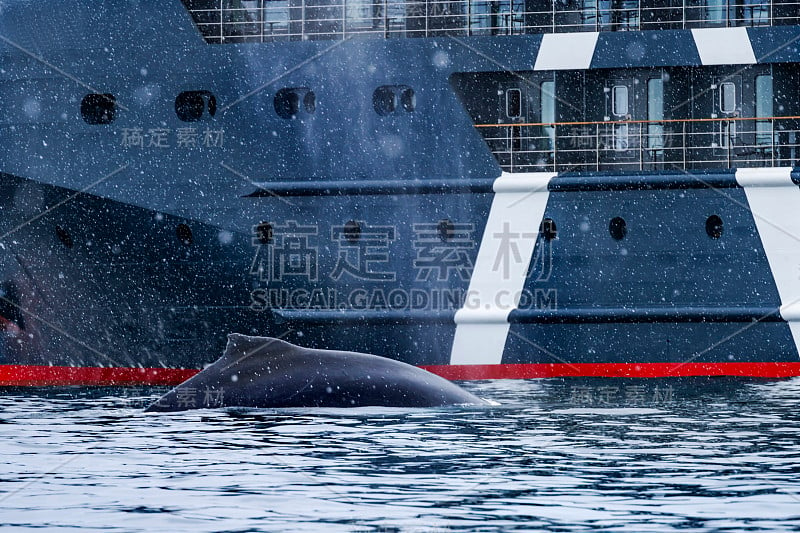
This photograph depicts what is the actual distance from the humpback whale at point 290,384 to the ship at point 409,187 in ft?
15.3


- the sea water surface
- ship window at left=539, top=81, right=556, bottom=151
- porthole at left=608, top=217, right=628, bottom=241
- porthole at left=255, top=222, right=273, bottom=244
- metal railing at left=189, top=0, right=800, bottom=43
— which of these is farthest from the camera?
metal railing at left=189, top=0, right=800, bottom=43

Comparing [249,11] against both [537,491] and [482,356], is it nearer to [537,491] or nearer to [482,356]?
[482,356]

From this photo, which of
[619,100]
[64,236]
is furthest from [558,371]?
[64,236]

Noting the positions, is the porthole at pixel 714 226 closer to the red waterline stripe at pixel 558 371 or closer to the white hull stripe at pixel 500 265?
the red waterline stripe at pixel 558 371

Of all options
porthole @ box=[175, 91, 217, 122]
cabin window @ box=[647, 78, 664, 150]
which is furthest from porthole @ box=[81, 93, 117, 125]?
cabin window @ box=[647, 78, 664, 150]

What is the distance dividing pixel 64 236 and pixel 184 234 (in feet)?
6.13

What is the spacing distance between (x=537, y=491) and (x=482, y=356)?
9.84 m

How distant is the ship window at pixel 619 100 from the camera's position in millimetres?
18453

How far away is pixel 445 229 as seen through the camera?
17.9m

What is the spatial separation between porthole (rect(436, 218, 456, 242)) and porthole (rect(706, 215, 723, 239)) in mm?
3375

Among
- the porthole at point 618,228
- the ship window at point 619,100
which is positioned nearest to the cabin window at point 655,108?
the ship window at point 619,100

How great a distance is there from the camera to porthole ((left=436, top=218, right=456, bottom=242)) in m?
17.9

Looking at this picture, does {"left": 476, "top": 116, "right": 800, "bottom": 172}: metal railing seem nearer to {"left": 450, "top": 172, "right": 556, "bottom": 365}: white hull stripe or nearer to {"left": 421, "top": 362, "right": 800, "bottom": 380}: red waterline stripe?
{"left": 450, "top": 172, "right": 556, "bottom": 365}: white hull stripe

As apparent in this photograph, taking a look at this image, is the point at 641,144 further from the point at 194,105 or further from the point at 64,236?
the point at 64,236
